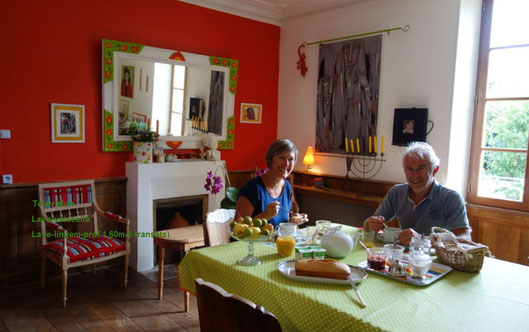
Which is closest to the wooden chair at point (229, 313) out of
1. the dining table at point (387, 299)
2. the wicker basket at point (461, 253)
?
the dining table at point (387, 299)

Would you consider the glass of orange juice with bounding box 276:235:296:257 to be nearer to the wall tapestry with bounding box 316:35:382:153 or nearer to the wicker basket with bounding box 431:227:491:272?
the wicker basket with bounding box 431:227:491:272

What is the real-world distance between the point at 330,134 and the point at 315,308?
329 centimetres

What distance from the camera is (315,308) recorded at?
4.64 ft

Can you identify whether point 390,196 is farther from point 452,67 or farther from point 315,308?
point 452,67

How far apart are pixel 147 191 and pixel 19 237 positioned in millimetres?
1116

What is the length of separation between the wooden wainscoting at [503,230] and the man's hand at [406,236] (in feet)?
6.49

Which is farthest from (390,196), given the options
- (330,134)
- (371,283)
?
(330,134)

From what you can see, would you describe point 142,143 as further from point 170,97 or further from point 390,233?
point 390,233

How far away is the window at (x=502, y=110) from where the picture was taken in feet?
11.2

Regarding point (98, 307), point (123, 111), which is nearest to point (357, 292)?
point (98, 307)

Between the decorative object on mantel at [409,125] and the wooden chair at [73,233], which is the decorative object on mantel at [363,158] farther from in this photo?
the wooden chair at [73,233]

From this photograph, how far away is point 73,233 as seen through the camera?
361cm

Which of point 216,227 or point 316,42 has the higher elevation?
point 316,42

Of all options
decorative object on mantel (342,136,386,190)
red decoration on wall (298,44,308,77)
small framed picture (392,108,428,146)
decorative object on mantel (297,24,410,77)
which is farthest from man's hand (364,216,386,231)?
red decoration on wall (298,44,308,77)
